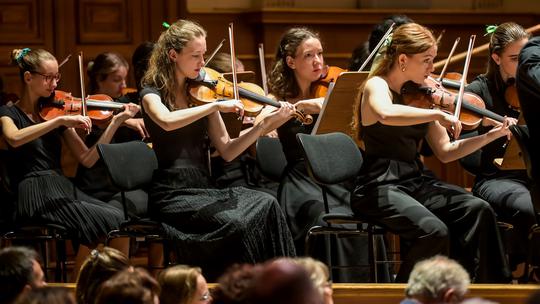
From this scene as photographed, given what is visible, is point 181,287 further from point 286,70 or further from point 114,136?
point 114,136

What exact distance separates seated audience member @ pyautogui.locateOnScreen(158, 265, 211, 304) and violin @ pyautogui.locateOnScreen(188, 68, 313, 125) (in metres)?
1.45

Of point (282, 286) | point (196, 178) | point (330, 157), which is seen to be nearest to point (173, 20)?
point (196, 178)

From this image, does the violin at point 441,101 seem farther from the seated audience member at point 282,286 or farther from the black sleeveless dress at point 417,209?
the seated audience member at point 282,286

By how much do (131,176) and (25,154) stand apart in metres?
0.65

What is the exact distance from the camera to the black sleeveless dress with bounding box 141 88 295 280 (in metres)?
4.52

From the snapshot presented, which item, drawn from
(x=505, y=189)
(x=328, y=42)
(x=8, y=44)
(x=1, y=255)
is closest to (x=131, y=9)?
(x=8, y=44)

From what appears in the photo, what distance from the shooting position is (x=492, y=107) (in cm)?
521

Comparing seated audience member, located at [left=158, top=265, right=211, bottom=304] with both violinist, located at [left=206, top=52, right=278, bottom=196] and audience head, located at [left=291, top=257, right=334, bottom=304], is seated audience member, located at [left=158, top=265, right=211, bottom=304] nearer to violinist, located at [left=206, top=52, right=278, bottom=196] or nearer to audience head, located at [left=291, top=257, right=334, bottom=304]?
audience head, located at [left=291, top=257, right=334, bottom=304]

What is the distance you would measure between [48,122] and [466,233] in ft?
6.22

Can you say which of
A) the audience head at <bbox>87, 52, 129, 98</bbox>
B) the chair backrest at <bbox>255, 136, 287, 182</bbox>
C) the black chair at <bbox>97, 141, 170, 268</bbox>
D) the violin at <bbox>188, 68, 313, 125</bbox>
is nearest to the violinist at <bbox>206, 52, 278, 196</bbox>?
the chair backrest at <bbox>255, 136, 287, 182</bbox>

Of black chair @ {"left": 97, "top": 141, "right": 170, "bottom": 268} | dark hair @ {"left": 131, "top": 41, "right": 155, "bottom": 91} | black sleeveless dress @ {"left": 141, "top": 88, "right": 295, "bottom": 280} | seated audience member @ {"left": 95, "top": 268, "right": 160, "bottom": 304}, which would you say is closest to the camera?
seated audience member @ {"left": 95, "top": 268, "right": 160, "bottom": 304}

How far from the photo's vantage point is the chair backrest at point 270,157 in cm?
518

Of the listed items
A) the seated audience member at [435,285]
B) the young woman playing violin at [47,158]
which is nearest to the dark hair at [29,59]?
the young woman playing violin at [47,158]

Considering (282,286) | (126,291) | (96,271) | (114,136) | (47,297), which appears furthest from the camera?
(114,136)
